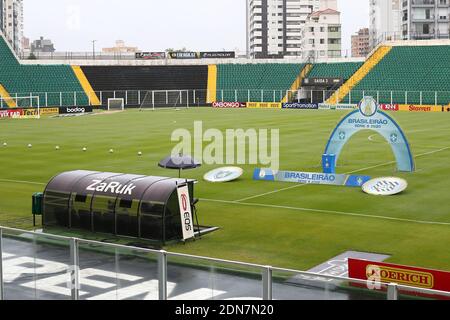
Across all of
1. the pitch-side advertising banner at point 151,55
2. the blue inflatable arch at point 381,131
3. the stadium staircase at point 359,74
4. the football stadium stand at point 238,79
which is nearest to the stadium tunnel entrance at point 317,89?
the football stadium stand at point 238,79

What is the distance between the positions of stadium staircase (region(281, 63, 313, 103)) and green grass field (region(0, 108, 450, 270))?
47324mm

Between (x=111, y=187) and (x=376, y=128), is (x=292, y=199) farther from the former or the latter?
(x=111, y=187)

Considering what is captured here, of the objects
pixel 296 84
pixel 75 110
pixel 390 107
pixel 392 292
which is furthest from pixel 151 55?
pixel 392 292

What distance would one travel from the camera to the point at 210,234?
23.6 m

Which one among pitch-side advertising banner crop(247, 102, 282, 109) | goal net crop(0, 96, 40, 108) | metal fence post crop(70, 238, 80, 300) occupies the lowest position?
metal fence post crop(70, 238, 80, 300)

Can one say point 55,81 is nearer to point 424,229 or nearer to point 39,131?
point 39,131

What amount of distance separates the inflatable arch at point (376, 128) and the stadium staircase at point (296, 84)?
70.0 m

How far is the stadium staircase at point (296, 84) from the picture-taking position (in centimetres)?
10803

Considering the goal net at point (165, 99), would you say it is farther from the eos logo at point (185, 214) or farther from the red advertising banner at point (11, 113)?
the eos logo at point (185, 214)

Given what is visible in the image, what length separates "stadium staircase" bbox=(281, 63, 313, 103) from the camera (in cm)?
10803

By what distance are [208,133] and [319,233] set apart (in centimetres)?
3581

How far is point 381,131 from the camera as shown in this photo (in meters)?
36.9

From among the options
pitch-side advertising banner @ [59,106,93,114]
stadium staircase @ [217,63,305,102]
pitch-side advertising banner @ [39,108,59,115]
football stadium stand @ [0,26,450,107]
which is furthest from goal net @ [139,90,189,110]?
pitch-side advertising banner @ [39,108,59,115]

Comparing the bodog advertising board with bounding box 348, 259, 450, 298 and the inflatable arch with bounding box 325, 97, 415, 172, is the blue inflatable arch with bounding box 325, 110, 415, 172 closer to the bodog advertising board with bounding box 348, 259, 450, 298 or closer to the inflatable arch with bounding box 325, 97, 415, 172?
the inflatable arch with bounding box 325, 97, 415, 172
